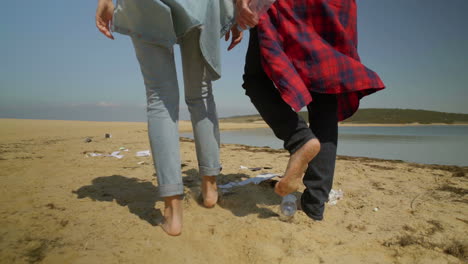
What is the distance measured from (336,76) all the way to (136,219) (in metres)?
1.29

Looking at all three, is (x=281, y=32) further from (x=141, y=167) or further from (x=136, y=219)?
(x=141, y=167)

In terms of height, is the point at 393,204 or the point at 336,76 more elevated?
the point at 336,76

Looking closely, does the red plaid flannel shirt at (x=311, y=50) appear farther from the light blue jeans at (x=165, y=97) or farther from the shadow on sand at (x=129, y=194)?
the shadow on sand at (x=129, y=194)

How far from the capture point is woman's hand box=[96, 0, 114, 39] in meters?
1.37

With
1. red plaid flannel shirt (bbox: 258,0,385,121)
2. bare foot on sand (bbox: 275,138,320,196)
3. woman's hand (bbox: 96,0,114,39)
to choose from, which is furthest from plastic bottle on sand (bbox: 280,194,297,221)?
woman's hand (bbox: 96,0,114,39)

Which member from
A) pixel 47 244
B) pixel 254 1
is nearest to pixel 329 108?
pixel 254 1

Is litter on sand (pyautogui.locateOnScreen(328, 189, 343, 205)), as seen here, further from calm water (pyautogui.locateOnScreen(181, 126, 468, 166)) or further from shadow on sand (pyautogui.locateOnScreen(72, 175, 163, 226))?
calm water (pyautogui.locateOnScreen(181, 126, 468, 166))

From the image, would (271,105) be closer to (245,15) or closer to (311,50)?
(311,50)

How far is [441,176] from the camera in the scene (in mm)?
2645

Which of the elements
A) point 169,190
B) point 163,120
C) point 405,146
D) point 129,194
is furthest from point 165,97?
point 405,146

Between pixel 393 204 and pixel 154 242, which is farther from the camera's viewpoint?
pixel 393 204

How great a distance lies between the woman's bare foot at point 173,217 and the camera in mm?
1253

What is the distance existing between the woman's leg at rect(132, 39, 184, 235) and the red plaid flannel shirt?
0.53 meters

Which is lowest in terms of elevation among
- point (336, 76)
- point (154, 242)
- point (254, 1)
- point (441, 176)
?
point (441, 176)
